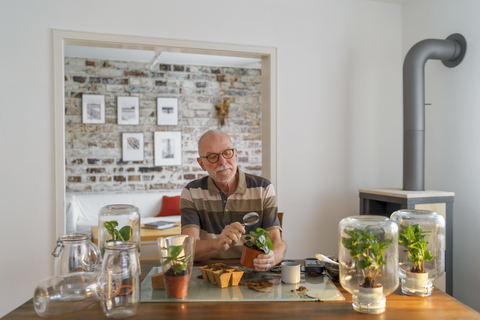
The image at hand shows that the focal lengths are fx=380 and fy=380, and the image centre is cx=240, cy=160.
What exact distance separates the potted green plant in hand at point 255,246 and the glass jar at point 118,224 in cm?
43

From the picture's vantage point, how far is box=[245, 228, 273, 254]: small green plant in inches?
57.7

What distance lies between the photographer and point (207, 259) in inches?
70.7

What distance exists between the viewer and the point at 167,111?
554 centimetres

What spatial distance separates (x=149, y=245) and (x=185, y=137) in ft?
7.30

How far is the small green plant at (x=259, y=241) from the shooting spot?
4.81 ft

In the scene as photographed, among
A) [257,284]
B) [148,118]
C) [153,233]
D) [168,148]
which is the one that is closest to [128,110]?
[148,118]

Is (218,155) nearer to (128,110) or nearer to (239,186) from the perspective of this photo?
(239,186)

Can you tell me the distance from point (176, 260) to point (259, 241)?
1.21 ft

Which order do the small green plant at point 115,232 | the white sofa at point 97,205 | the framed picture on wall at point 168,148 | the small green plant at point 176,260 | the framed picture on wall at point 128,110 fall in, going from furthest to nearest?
the framed picture on wall at point 168,148 < the framed picture on wall at point 128,110 < the white sofa at point 97,205 < the small green plant at point 115,232 < the small green plant at point 176,260

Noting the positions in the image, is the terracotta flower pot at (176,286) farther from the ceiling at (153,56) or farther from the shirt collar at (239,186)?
the ceiling at (153,56)

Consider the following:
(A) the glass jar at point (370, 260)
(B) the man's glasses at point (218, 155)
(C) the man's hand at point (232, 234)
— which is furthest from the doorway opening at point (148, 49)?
(A) the glass jar at point (370, 260)

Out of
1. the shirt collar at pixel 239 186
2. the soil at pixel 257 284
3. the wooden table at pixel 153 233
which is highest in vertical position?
the shirt collar at pixel 239 186

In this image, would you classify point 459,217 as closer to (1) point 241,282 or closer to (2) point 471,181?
(2) point 471,181

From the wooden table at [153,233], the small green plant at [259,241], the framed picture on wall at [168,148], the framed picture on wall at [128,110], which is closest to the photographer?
the small green plant at [259,241]
